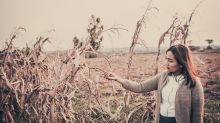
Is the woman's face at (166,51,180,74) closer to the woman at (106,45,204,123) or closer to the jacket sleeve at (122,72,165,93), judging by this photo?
the woman at (106,45,204,123)

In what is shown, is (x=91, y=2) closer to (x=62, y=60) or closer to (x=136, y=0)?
(x=136, y=0)

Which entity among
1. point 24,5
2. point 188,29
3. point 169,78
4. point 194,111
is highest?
point 24,5

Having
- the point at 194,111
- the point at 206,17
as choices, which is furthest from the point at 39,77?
the point at 206,17

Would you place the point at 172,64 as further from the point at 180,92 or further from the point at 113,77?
the point at 113,77

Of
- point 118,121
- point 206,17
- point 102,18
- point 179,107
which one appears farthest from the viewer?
point 206,17

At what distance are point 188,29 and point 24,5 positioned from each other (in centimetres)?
157

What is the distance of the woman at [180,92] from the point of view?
70.7 inches

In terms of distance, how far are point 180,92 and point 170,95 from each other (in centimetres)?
6

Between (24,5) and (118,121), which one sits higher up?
(24,5)

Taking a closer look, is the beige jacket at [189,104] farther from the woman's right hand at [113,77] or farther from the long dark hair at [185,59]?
the woman's right hand at [113,77]

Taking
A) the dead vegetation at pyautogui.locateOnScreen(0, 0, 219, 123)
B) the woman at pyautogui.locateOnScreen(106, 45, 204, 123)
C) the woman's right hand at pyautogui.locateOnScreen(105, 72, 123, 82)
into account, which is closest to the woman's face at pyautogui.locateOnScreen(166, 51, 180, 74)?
the woman at pyautogui.locateOnScreen(106, 45, 204, 123)

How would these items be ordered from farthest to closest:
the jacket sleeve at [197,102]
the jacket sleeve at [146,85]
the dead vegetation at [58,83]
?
the dead vegetation at [58,83] → the jacket sleeve at [146,85] → the jacket sleeve at [197,102]

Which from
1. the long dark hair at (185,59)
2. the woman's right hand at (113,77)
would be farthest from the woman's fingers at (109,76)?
the long dark hair at (185,59)

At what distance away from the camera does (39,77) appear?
2773 millimetres
